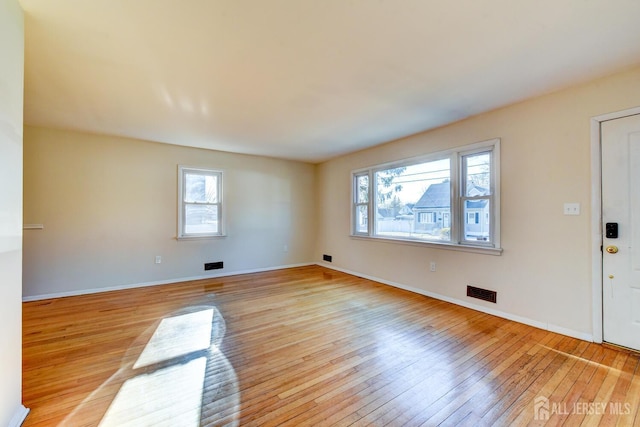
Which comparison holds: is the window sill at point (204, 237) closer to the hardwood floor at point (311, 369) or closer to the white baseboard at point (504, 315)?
the hardwood floor at point (311, 369)

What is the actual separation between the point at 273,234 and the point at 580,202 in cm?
481

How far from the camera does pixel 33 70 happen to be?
2.26 meters

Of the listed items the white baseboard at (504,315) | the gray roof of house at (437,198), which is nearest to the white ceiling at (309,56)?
the gray roof of house at (437,198)

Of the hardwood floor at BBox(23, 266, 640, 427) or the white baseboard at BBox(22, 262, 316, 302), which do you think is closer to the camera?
the hardwood floor at BBox(23, 266, 640, 427)

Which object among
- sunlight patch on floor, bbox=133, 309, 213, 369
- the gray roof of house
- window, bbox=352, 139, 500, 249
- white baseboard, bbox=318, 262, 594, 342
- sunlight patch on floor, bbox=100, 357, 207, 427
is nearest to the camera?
sunlight patch on floor, bbox=100, 357, 207, 427

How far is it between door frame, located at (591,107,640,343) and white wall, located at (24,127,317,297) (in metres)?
4.85

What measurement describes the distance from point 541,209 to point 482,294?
3.92ft

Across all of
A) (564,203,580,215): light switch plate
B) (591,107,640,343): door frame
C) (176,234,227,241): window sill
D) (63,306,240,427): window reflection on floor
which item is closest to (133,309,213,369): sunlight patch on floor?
(63,306,240,427): window reflection on floor

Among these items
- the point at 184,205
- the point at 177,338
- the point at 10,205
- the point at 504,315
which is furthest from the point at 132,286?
the point at 504,315

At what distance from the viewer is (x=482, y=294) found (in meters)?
3.23

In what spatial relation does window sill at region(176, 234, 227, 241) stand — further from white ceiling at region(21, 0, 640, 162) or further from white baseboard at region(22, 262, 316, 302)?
white ceiling at region(21, 0, 640, 162)

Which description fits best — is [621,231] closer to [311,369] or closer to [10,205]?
[311,369]

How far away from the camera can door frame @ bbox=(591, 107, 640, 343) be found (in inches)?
94.6

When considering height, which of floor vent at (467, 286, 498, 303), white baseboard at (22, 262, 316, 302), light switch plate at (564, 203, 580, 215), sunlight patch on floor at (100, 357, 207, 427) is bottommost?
sunlight patch on floor at (100, 357, 207, 427)
